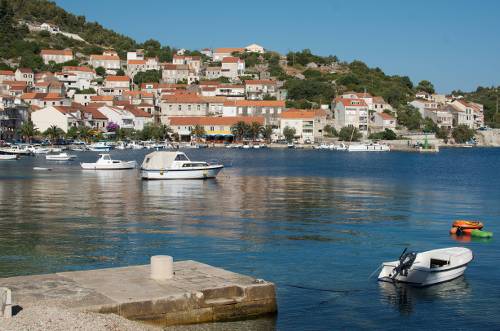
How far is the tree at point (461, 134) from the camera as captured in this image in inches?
6944

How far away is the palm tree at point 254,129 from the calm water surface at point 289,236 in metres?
92.2

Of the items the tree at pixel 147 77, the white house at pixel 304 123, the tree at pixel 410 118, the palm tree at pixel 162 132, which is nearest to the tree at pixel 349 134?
the white house at pixel 304 123

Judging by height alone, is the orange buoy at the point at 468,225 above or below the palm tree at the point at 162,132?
below

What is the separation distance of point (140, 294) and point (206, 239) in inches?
413

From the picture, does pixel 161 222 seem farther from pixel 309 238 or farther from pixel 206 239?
pixel 309 238

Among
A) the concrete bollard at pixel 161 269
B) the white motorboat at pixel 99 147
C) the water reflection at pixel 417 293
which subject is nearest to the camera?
the concrete bollard at pixel 161 269

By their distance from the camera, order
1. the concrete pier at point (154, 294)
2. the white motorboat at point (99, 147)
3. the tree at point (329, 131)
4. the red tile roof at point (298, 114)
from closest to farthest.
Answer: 1. the concrete pier at point (154, 294)
2. the white motorboat at point (99, 147)
3. the red tile roof at point (298, 114)
4. the tree at point (329, 131)

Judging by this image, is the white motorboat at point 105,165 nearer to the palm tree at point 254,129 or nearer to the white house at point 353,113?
the palm tree at point 254,129

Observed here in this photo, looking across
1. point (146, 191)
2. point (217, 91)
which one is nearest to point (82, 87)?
point (217, 91)

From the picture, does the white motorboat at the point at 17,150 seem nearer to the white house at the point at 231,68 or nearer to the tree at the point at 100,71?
the tree at the point at 100,71

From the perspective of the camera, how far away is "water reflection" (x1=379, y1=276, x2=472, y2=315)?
17.9 metres

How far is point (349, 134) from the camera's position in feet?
490

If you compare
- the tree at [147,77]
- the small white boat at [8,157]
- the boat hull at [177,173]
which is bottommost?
the boat hull at [177,173]

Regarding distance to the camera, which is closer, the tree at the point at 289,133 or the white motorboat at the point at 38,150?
the white motorboat at the point at 38,150
